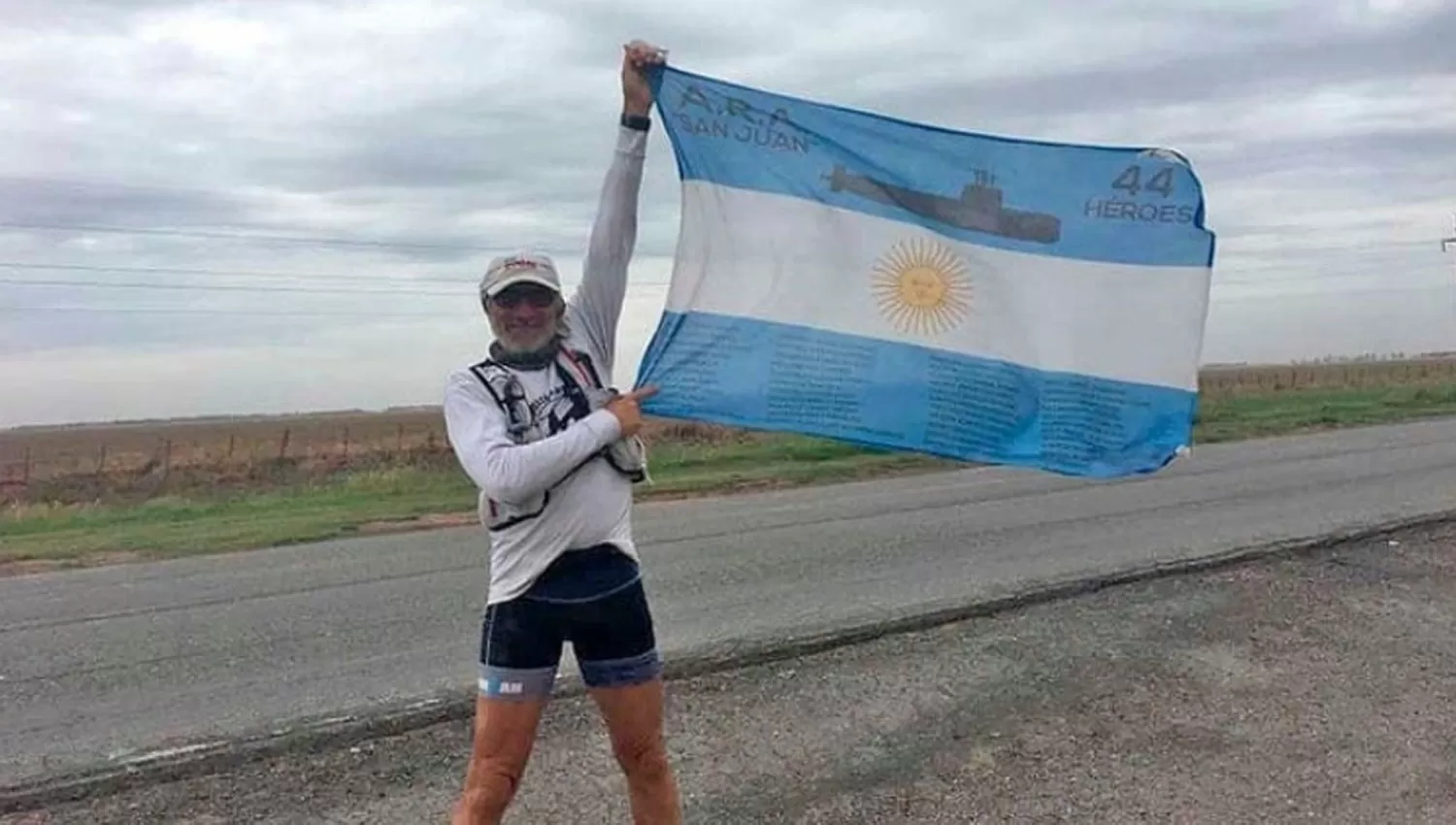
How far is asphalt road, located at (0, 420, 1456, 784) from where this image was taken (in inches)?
248

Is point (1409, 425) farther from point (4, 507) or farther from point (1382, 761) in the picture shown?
point (4, 507)

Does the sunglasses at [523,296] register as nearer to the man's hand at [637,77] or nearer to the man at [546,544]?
the man at [546,544]

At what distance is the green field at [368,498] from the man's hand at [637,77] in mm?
10028

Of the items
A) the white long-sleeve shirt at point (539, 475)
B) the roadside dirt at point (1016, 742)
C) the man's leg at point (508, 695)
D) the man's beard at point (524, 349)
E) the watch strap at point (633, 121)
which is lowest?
the roadside dirt at point (1016, 742)

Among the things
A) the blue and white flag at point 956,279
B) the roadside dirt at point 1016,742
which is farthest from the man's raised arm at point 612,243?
the roadside dirt at point 1016,742

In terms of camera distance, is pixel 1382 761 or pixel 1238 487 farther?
pixel 1238 487

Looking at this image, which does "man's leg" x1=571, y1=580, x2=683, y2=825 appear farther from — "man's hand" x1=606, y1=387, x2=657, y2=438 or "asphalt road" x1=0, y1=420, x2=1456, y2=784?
"asphalt road" x1=0, y1=420, x2=1456, y2=784

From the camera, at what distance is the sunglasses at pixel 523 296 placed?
3.32 meters

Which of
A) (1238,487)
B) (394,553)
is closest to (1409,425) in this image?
(1238,487)

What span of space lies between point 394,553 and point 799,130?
825 cm

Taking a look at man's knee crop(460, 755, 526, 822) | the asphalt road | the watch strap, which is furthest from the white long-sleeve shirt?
the asphalt road

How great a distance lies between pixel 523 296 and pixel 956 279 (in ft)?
5.32

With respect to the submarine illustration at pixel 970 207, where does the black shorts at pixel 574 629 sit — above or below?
below

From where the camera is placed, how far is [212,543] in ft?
42.8
